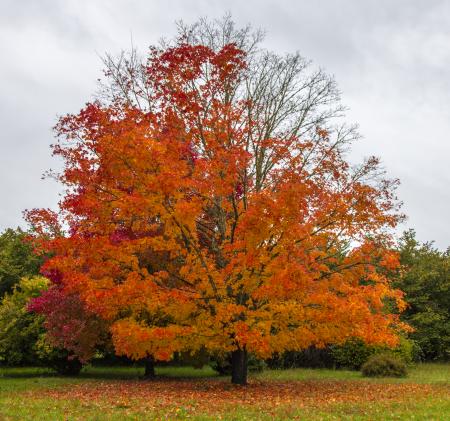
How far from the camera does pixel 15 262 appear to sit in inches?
1585

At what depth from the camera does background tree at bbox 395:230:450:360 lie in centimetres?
3625

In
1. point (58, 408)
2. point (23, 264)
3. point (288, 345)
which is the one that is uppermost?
point (23, 264)

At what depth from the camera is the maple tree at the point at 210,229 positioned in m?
14.8

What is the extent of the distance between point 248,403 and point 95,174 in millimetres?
7849

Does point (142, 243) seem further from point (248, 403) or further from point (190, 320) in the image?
point (248, 403)

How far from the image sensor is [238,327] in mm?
14625

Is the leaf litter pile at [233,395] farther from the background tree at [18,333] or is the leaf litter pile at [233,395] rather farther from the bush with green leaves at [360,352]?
the bush with green leaves at [360,352]

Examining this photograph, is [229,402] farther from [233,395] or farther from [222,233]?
[222,233]

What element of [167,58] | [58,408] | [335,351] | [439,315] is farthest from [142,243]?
[439,315]

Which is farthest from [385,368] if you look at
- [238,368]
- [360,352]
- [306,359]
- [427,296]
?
[427,296]

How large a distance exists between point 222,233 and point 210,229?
46cm

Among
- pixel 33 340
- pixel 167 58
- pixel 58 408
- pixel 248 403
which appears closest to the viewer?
pixel 58 408

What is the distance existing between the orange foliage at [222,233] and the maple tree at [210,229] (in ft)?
0.14

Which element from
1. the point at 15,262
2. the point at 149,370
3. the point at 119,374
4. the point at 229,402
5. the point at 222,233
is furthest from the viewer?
the point at 15,262
